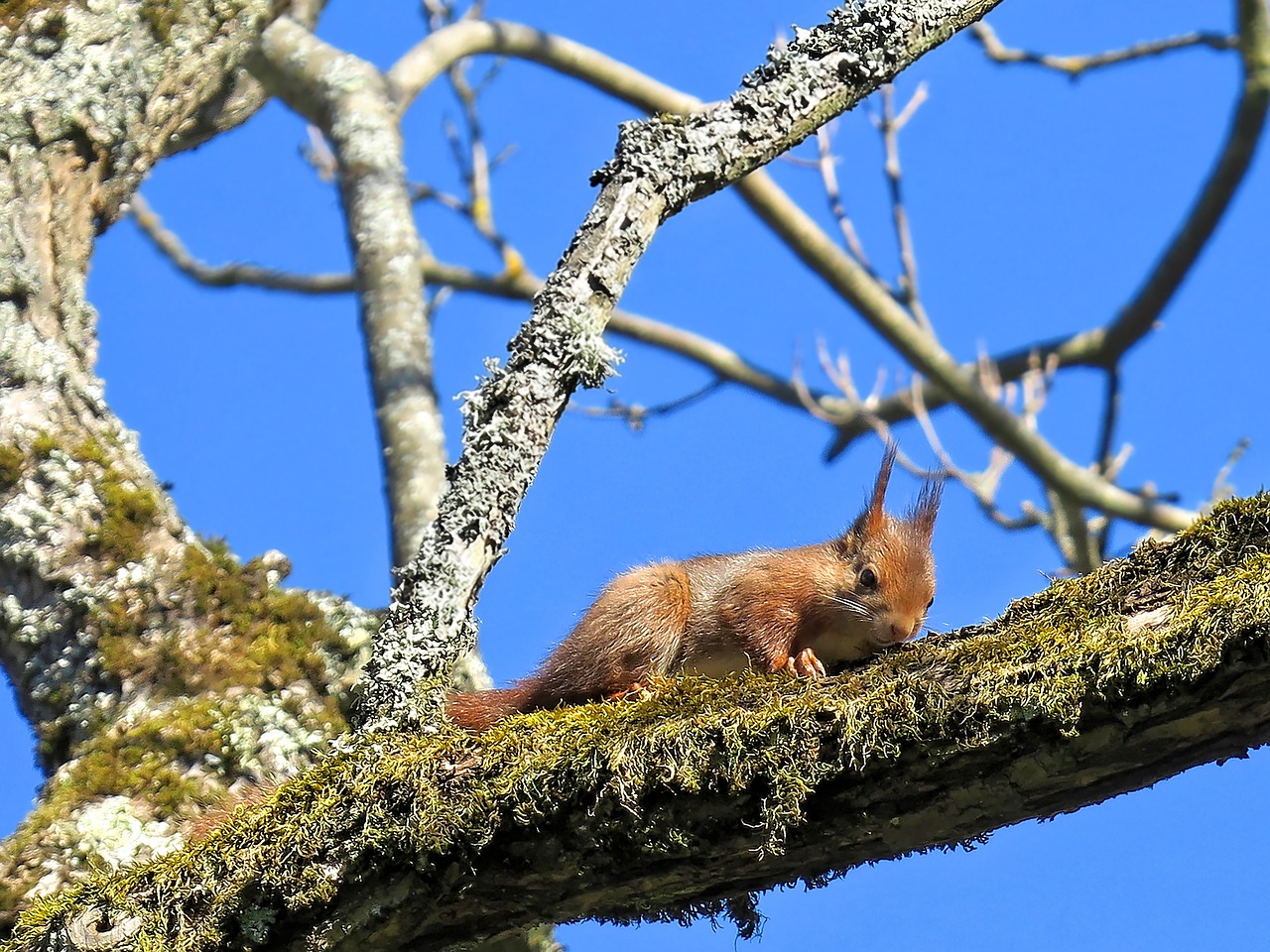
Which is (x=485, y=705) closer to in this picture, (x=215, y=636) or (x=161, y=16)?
(x=215, y=636)

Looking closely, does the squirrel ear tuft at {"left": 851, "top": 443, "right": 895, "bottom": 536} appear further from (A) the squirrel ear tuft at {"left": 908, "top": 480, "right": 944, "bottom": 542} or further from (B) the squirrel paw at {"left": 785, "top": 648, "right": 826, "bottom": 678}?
(B) the squirrel paw at {"left": 785, "top": 648, "right": 826, "bottom": 678}

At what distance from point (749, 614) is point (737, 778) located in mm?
1241

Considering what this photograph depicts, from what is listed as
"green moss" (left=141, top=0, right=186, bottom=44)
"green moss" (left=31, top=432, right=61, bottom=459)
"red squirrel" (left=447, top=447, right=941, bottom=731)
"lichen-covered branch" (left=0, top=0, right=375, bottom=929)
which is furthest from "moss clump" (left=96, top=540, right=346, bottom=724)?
"green moss" (left=141, top=0, right=186, bottom=44)

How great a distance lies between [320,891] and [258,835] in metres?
0.20

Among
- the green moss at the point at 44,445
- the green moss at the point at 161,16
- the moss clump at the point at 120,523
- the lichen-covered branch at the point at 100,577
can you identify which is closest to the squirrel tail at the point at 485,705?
the lichen-covered branch at the point at 100,577

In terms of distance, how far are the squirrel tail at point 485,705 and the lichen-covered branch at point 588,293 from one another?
0.20 meters

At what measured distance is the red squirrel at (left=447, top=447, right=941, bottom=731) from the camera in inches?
129

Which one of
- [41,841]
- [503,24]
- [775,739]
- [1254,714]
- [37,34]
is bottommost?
[1254,714]

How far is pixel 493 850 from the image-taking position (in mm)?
2451

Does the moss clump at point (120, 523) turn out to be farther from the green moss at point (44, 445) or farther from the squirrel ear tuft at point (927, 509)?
the squirrel ear tuft at point (927, 509)

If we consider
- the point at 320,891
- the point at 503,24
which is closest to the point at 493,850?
the point at 320,891

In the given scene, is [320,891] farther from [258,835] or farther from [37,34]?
[37,34]

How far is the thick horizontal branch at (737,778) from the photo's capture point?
2.21 meters

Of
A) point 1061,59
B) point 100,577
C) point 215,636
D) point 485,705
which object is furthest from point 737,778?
point 1061,59
